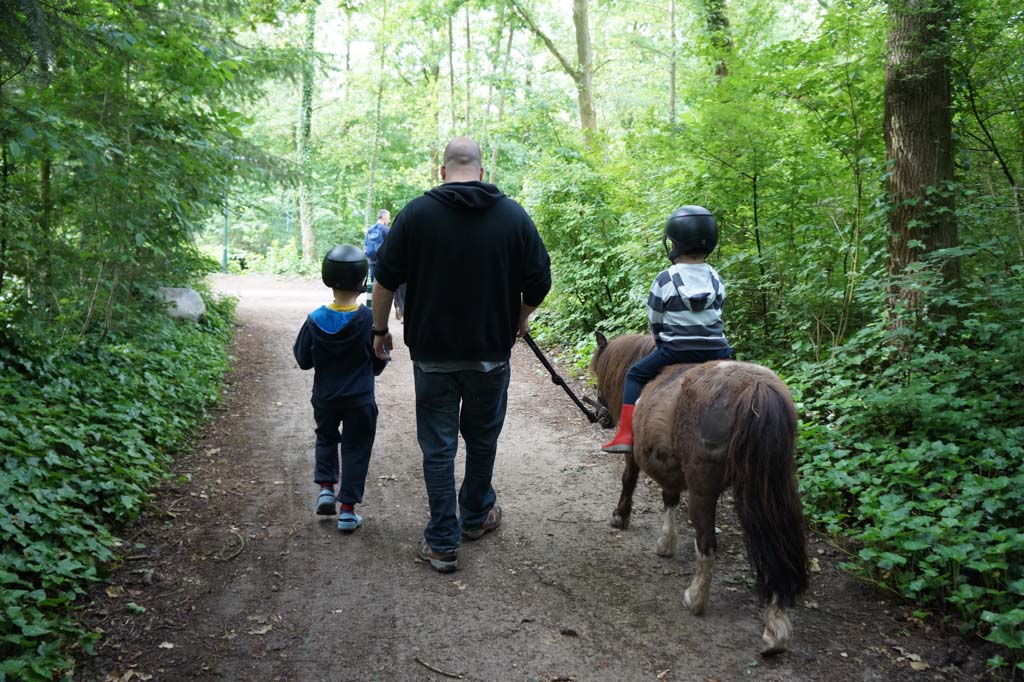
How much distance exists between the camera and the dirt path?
2.98 m

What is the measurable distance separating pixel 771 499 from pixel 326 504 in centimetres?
291

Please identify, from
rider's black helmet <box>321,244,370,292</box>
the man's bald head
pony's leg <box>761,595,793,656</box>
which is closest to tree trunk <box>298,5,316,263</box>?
rider's black helmet <box>321,244,370,292</box>

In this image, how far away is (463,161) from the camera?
3701mm

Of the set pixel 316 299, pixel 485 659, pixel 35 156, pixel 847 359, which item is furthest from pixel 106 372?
pixel 316 299

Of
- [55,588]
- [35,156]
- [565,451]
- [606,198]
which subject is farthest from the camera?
[606,198]

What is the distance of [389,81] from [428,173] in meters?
4.28

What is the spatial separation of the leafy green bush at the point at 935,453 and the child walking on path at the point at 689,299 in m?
1.36

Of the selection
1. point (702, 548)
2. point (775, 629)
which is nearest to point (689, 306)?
point (702, 548)

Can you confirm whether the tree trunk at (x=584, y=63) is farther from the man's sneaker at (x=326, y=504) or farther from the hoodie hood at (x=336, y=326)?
the man's sneaker at (x=326, y=504)

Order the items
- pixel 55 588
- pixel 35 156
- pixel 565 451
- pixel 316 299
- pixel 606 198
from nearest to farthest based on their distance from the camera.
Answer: pixel 55 588 → pixel 35 156 → pixel 565 451 → pixel 606 198 → pixel 316 299

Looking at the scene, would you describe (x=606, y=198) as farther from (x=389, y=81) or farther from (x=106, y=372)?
(x=389, y=81)

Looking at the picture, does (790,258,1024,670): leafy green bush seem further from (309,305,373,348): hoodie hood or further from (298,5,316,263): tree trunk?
(298,5,316,263): tree trunk

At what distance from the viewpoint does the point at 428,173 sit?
28.5 meters

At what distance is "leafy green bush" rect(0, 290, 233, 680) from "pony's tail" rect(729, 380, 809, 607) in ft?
10.2
